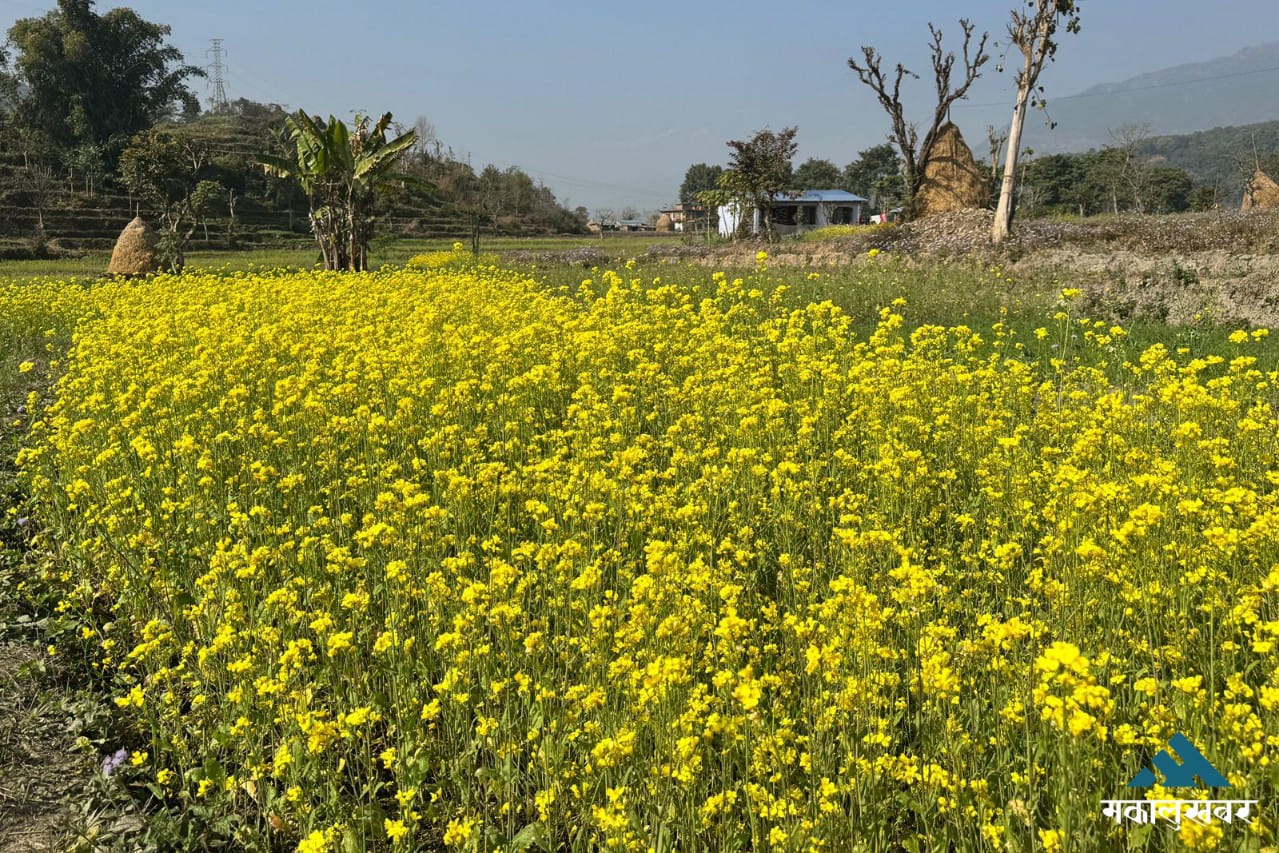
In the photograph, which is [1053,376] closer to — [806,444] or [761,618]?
[806,444]

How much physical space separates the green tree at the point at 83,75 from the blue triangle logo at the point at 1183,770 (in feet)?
184

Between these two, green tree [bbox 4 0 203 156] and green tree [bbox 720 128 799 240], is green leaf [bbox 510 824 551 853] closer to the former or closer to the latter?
green tree [bbox 720 128 799 240]

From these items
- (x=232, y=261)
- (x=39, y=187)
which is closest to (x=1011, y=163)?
(x=232, y=261)

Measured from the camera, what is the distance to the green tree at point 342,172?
17031 mm

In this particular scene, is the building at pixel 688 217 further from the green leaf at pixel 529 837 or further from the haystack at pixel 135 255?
the green leaf at pixel 529 837

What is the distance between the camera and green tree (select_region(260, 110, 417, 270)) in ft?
55.9

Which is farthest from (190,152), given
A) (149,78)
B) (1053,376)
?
(1053,376)

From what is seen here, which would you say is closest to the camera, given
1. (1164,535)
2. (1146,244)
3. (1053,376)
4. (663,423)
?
(1164,535)

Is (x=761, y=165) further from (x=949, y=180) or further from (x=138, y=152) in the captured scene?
(x=138, y=152)

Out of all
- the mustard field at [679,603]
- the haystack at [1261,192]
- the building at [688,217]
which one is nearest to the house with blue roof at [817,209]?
the building at [688,217]

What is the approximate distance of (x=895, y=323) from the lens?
6.49 meters

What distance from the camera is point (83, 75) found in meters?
Result: 50.7

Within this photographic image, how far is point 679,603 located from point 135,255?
21836 mm

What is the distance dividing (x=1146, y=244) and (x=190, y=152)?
37.7m
